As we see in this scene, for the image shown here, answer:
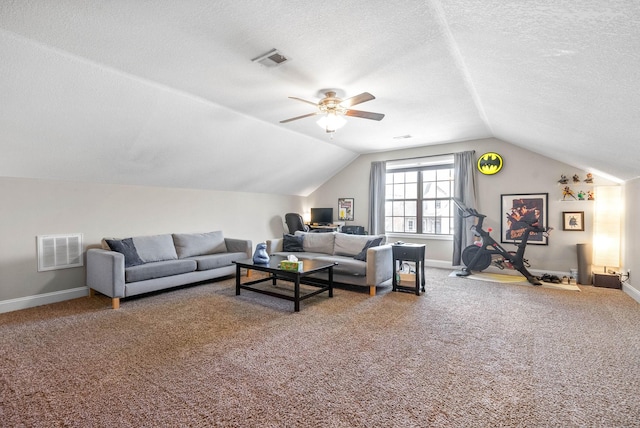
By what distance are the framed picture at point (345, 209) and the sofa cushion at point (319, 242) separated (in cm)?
210

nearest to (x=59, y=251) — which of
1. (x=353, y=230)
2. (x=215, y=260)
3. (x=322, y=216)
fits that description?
(x=215, y=260)

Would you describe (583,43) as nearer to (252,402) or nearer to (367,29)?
(367,29)

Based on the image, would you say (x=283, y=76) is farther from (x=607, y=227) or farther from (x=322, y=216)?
(x=607, y=227)

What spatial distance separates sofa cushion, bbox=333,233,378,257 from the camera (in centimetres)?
517

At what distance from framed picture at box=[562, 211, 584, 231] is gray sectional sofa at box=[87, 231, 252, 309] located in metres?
5.62

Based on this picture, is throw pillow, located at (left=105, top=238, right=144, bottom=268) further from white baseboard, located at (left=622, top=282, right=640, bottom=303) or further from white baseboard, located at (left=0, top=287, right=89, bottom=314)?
white baseboard, located at (left=622, top=282, right=640, bottom=303)

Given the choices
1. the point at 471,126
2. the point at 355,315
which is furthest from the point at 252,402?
the point at 471,126

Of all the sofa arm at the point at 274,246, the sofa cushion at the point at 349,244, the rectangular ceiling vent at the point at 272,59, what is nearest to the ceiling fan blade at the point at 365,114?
the rectangular ceiling vent at the point at 272,59

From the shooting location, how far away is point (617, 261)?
4832 millimetres

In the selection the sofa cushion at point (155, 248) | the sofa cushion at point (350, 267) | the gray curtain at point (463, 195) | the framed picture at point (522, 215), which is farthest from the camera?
the gray curtain at point (463, 195)

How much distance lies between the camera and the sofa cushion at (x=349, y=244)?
5172 millimetres

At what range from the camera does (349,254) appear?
5258 mm

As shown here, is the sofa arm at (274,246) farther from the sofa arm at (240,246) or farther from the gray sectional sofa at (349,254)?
the sofa arm at (240,246)

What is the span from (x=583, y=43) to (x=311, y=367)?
9.35ft
